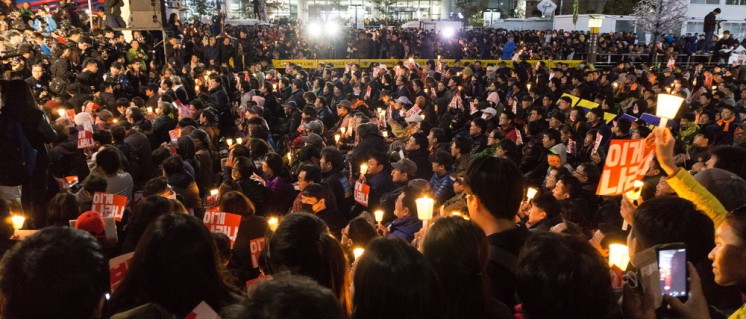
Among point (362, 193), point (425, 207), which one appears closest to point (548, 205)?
point (425, 207)

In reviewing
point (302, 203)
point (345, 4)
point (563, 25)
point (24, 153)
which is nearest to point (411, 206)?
point (302, 203)

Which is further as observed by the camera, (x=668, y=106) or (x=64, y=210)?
(x=64, y=210)

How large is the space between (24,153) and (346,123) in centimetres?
569

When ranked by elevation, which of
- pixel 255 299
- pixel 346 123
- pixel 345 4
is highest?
pixel 345 4

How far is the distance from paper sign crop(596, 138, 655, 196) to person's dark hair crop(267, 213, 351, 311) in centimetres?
235

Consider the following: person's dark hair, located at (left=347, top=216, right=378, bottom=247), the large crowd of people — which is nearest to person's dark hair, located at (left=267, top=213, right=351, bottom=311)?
the large crowd of people

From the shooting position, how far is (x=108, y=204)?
443 centimetres

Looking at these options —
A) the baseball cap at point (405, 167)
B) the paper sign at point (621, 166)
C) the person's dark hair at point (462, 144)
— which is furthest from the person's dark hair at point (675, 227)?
→ the person's dark hair at point (462, 144)

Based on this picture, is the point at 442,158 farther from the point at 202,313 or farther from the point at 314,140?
the point at 202,313

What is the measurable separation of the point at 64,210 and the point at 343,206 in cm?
295

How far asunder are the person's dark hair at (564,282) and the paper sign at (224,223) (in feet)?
8.34

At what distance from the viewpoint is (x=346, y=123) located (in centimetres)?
1000

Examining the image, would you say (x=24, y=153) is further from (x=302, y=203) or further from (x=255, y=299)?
(x=255, y=299)

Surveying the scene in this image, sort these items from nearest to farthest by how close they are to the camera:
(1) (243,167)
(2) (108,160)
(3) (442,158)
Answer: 1. (2) (108,160)
2. (1) (243,167)
3. (3) (442,158)
